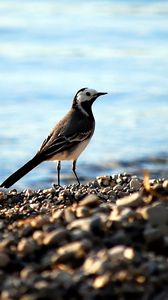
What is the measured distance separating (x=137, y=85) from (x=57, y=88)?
5.40 ft

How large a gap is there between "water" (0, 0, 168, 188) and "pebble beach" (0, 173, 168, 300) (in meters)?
8.35

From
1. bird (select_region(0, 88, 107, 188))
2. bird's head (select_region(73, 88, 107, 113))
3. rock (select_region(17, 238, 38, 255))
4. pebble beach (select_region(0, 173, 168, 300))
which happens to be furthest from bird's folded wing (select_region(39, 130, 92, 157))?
rock (select_region(17, 238, 38, 255))

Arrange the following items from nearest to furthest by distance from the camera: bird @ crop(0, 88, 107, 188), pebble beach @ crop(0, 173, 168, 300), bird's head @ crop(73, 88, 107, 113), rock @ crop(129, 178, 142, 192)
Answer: pebble beach @ crop(0, 173, 168, 300)
rock @ crop(129, 178, 142, 192)
bird @ crop(0, 88, 107, 188)
bird's head @ crop(73, 88, 107, 113)

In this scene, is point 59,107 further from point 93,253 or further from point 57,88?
point 93,253

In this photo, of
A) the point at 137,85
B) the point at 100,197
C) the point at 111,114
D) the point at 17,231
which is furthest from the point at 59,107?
the point at 17,231

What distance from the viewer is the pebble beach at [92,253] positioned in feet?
19.6

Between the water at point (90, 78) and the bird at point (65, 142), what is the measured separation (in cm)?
342

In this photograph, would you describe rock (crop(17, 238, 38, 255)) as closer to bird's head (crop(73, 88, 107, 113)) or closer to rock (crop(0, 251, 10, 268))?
rock (crop(0, 251, 10, 268))

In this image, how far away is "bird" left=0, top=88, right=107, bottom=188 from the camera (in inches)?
445

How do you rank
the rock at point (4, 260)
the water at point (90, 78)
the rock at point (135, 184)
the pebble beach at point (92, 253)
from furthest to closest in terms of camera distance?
the water at point (90, 78), the rock at point (135, 184), the rock at point (4, 260), the pebble beach at point (92, 253)

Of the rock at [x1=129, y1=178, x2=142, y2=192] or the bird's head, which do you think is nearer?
the rock at [x1=129, y1=178, x2=142, y2=192]

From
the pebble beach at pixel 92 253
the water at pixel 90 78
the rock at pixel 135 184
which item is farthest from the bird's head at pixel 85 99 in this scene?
the pebble beach at pixel 92 253

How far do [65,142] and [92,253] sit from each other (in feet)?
17.1

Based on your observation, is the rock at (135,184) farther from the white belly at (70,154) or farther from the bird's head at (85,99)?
the bird's head at (85,99)
